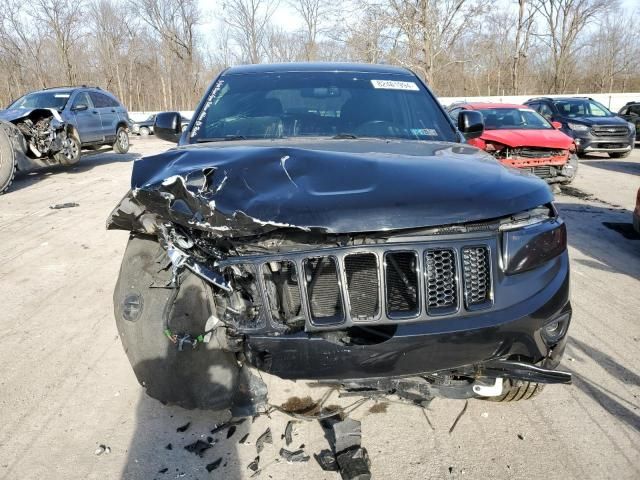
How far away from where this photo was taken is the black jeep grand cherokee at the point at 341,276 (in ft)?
6.48

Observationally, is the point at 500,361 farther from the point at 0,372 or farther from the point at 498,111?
the point at 498,111

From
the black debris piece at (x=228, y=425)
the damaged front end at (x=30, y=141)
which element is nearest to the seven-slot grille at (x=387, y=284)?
the black debris piece at (x=228, y=425)

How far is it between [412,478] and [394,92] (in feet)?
8.35

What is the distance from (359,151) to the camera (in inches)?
99.7

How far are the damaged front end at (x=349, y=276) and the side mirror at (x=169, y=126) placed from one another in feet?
4.98

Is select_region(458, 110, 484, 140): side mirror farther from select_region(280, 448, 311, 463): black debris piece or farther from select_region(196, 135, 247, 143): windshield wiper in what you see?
select_region(280, 448, 311, 463): black debris piece

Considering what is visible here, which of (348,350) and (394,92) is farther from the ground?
(394,92)

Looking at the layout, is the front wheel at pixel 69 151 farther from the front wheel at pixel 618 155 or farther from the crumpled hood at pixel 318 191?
the front wheel at pixel 618 155

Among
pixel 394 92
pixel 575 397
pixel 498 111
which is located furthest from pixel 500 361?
pixel 498 111

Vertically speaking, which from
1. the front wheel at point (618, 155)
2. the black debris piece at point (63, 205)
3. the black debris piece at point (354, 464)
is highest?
the black debris piece at point (63, 205)

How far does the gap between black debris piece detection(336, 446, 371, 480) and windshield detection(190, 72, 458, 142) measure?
1.82 m

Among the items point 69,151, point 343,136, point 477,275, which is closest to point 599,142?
point 343,136

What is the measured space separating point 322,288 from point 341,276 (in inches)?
5.0

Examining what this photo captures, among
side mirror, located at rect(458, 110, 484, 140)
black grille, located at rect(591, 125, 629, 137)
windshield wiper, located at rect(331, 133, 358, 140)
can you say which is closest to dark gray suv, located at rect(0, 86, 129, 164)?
windshield wiper, located at rect(331, 133, 358, 140)
